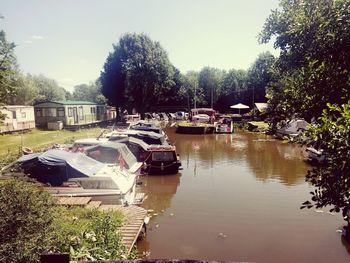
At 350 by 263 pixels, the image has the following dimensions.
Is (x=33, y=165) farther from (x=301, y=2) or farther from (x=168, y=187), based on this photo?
(x=301, y=2)

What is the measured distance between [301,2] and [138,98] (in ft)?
166

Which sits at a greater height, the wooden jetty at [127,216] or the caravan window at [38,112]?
the caravan window at [38,112]

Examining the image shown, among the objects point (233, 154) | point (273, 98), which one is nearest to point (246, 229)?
point (273, 98)

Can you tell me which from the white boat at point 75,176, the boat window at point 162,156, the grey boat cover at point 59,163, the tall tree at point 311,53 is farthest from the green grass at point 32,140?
the tall tree at point 311,53

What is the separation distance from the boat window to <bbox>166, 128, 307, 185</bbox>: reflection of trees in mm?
3523

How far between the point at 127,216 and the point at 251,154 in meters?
21.3

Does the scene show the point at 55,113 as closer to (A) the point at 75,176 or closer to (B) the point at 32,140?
(B) the point at 32,140

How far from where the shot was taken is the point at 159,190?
1911 cm

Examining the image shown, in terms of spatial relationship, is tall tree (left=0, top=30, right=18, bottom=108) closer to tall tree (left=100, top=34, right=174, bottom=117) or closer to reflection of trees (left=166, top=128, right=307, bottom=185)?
reflection of trees (left=166, top=128, right=307, bottom=185)

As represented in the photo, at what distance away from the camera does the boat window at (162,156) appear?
72.8 ft

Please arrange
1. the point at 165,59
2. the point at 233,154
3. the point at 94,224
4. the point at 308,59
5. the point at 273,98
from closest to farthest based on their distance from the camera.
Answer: the point at 308,59, the point at 273,98, the point at 94,224, the point at 233,154, the point at 165,59

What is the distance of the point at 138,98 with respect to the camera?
183ft

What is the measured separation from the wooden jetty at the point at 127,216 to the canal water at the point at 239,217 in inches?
42.0

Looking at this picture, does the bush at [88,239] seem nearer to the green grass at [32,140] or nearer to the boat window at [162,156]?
the boat window at [162,156]
